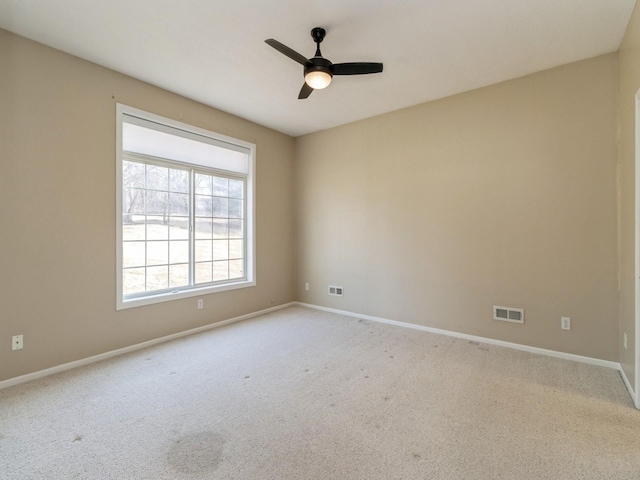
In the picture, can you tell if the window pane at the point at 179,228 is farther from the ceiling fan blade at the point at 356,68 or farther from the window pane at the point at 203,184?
the ceiling fan blade at the point at 356,68

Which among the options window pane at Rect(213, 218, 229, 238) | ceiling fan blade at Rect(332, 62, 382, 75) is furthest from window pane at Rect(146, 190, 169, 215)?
ceiling fan blade at Rect(332, 62, 382, 75)

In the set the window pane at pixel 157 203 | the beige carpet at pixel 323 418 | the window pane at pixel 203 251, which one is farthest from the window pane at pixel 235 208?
the beige carpet at pixel 323 418

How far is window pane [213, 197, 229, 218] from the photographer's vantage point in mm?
4254

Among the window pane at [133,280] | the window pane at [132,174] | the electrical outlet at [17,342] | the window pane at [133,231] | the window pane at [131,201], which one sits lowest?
the electrical outlet at [17,342]

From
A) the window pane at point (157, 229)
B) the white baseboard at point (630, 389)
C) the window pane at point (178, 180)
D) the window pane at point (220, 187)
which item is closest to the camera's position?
the white baseboard at point (630, 389)

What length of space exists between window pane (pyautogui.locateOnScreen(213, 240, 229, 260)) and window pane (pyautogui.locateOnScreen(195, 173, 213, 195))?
0.70m

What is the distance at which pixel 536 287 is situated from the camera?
125 inches

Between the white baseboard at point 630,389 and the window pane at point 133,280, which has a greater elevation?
the window pane at point 133,280

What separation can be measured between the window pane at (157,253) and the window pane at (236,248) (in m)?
0.97

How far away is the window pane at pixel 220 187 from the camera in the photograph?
4.24 meters

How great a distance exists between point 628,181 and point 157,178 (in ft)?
15.2

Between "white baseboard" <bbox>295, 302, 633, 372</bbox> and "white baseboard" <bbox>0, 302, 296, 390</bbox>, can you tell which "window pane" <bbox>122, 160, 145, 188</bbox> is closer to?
"white baseboard" <bbox>0, 302, 296, 390</bbox>

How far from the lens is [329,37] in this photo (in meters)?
2.57

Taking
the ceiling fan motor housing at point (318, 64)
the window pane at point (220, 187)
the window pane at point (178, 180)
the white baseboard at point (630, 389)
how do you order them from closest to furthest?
the white baseboard at point (630, 389) → the ceiling fan motor housing at point (318, 64) → the window pane at point (178, 180) → the window pane at point (220, 187)
